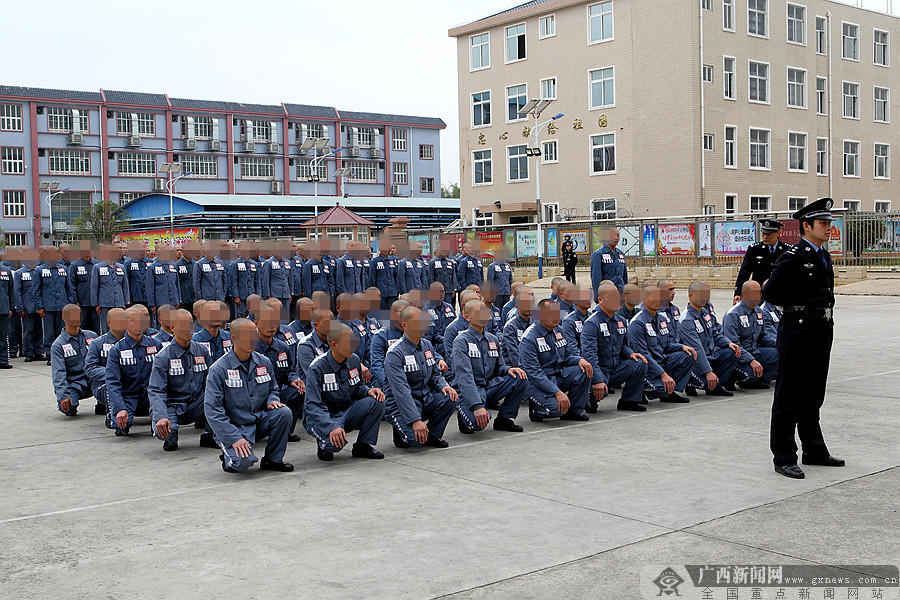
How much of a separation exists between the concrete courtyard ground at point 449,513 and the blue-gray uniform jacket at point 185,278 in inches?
318

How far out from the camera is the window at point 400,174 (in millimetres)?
76812

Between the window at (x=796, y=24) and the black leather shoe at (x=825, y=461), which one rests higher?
the window at (x=796, y=24)

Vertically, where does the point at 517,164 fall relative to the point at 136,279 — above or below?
above

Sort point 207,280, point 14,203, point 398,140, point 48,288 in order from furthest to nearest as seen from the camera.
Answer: point 398,140
point 14,203
point 207,280
point 48,288

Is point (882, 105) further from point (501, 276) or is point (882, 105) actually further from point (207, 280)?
point (207, 280)

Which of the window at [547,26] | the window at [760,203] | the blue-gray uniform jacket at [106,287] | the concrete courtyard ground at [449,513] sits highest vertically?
the window at [547,26]

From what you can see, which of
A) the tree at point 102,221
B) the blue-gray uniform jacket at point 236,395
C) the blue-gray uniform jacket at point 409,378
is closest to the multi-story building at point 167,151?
the tree at point 102,221

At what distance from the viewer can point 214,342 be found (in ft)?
29.3

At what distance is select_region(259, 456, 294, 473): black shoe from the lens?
7176mm

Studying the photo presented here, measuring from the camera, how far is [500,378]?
8.83 m

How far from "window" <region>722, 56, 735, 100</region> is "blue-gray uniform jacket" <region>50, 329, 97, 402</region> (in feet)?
111

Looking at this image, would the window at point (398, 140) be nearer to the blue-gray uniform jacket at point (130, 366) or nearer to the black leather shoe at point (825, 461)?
the blue-gray uniform jacket at point (130, 366)

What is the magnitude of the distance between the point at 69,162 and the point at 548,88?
37.4 metres

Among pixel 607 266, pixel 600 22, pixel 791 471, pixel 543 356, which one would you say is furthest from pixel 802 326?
pixel 600 22
